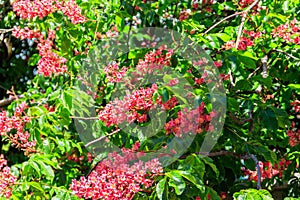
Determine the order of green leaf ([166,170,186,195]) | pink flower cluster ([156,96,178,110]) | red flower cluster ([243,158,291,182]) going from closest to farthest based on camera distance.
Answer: green leaf ([166,170,186,195])
pink flower cluster ([156,96,178,110])
red flower cluster ([243,158,291,182])

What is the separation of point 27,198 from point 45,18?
990 mm

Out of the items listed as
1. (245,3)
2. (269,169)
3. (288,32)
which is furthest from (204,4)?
(269,169)

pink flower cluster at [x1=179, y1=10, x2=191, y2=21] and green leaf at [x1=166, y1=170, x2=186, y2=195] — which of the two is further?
pink flower cluster at [x1=179, y1=10, x2=191, y2=21]

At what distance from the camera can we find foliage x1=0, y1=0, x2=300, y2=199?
6.93ft

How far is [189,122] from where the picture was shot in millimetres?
2227

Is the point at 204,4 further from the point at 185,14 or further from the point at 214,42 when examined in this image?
the point at 214,42

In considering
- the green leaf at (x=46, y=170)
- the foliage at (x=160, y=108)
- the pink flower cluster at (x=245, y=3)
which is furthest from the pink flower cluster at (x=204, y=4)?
the green leaf at (x=46, y=170)

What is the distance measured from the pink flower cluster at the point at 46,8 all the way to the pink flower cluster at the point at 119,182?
111cm

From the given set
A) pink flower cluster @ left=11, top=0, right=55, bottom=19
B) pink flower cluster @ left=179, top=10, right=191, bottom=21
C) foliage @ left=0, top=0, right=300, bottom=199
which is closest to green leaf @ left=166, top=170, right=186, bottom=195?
foliage @ left=0, top=0, right=300, bottom=199

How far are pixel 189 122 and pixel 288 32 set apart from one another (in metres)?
1.02

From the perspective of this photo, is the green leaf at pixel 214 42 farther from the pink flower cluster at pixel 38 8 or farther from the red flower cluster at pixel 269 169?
Answer: the red flower cluster at pixel 269 169

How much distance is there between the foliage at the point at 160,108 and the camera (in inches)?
83.2

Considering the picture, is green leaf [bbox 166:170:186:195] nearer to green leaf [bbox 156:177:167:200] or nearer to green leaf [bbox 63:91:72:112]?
Result: green leaf [bbox 156:177:167:200]

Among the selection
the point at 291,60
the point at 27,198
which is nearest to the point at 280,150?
the point at 291,60
